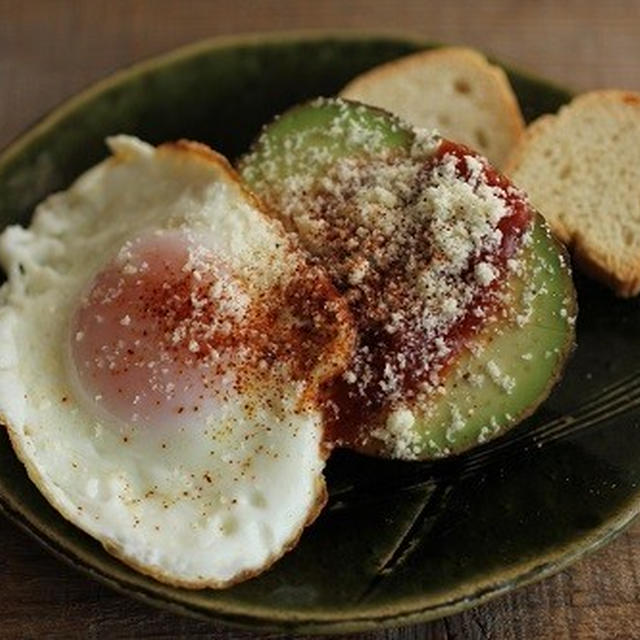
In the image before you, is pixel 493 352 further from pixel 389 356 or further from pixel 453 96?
pixel 453 96

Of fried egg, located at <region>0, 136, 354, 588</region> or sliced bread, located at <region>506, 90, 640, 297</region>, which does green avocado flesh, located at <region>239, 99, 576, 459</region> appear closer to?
fried egg, located at <region>0, 136, 354, 588</region>

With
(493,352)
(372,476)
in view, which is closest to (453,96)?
(493,352)

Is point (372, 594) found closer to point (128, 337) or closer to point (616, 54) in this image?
point (128, 337)

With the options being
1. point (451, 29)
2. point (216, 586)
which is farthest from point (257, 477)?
point (451, 29)

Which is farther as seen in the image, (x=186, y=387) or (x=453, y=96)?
(x=453, y=96)

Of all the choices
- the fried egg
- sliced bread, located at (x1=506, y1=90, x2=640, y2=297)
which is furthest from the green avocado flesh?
sliced bread, located at (x1=506, y1=90, x2=640, y2=297)

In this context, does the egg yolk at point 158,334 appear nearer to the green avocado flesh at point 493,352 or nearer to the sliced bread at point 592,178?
the green avocado flesh at point 493,352
